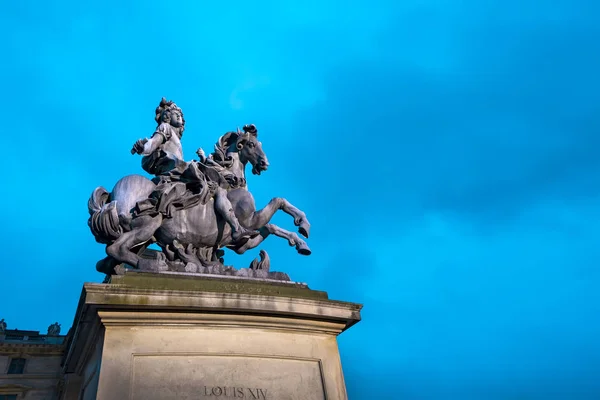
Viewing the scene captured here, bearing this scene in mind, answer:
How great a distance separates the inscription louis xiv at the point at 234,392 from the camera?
16.9 feet

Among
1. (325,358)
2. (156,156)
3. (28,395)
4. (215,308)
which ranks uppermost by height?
(28,395)

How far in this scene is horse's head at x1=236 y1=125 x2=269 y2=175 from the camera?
25.6ft

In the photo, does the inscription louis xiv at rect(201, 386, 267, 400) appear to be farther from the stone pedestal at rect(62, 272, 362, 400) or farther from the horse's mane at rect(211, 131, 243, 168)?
the horse's mane at rect(211, 131, 243, 168)

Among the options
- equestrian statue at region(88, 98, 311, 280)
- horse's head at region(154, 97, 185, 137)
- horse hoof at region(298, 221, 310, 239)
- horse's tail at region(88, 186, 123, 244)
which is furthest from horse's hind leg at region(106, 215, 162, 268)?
horse's head at region(154, 97, 185, 137)

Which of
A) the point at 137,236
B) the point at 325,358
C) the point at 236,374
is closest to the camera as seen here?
the point at 236,374

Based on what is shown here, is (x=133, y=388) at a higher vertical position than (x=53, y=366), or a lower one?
lower

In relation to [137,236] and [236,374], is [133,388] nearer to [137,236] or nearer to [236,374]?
[236,374]

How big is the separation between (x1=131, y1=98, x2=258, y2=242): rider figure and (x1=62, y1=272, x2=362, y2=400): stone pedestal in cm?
105

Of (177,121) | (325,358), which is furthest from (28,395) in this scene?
(325,358)

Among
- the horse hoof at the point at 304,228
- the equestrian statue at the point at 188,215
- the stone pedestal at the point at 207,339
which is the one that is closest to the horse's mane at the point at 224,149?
the equestrian statue at the point at 188,215

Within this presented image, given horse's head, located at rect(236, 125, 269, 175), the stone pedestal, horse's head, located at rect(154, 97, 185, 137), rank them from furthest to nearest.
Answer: horse's head, located at rect(154, 97, 185, 137), horse's head, located at rect(236, 125, 269, 175), the stone pedestal

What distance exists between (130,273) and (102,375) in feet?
4.06

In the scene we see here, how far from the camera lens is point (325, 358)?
5.99m

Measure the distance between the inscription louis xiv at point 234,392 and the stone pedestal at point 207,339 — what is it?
11 millimetres
